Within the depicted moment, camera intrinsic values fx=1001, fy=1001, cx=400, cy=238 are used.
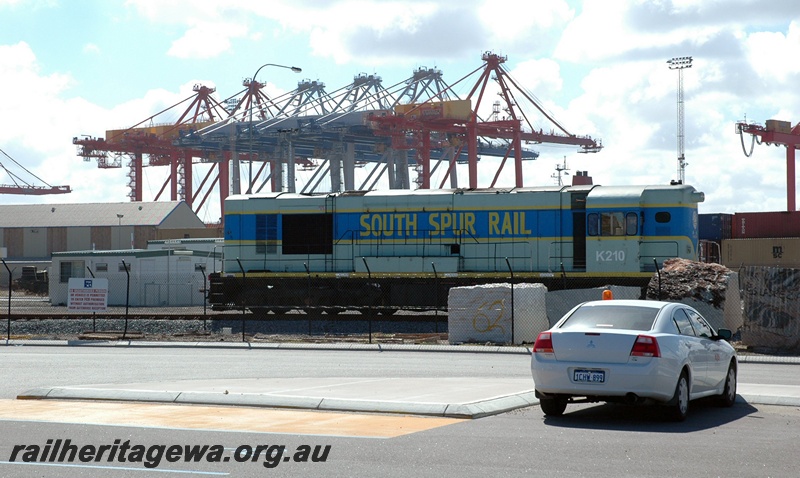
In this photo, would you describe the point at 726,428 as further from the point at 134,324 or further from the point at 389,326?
the point at 134,324

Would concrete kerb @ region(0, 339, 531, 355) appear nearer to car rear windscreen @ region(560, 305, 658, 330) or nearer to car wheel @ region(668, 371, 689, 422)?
car rear windscreen @ region(560, 305, 658, 330)

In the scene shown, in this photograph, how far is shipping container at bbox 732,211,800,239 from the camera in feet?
178

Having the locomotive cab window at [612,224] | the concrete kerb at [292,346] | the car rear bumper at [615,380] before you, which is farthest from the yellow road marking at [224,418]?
the locomotive cab window at [612,224]

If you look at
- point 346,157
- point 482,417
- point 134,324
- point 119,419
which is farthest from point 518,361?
point 346,157

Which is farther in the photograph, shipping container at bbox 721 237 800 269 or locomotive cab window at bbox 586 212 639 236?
A: shipping container at bbox 721 237 800 269

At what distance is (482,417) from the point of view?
1168 cm

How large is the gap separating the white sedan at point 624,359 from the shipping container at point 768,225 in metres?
45.2

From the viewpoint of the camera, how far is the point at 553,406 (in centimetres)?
1177

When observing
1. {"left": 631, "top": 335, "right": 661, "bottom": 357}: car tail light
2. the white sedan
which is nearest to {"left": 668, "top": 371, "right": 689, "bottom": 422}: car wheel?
the white sedan

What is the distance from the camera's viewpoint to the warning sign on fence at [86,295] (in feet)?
94.8

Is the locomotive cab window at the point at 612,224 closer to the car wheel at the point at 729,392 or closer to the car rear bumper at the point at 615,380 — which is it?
the car wheel at the point at 729,392

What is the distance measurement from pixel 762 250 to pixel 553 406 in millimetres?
44501

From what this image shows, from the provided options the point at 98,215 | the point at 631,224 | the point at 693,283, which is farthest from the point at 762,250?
the point at 98,215

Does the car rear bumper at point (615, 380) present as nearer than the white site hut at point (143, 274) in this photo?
Yes
